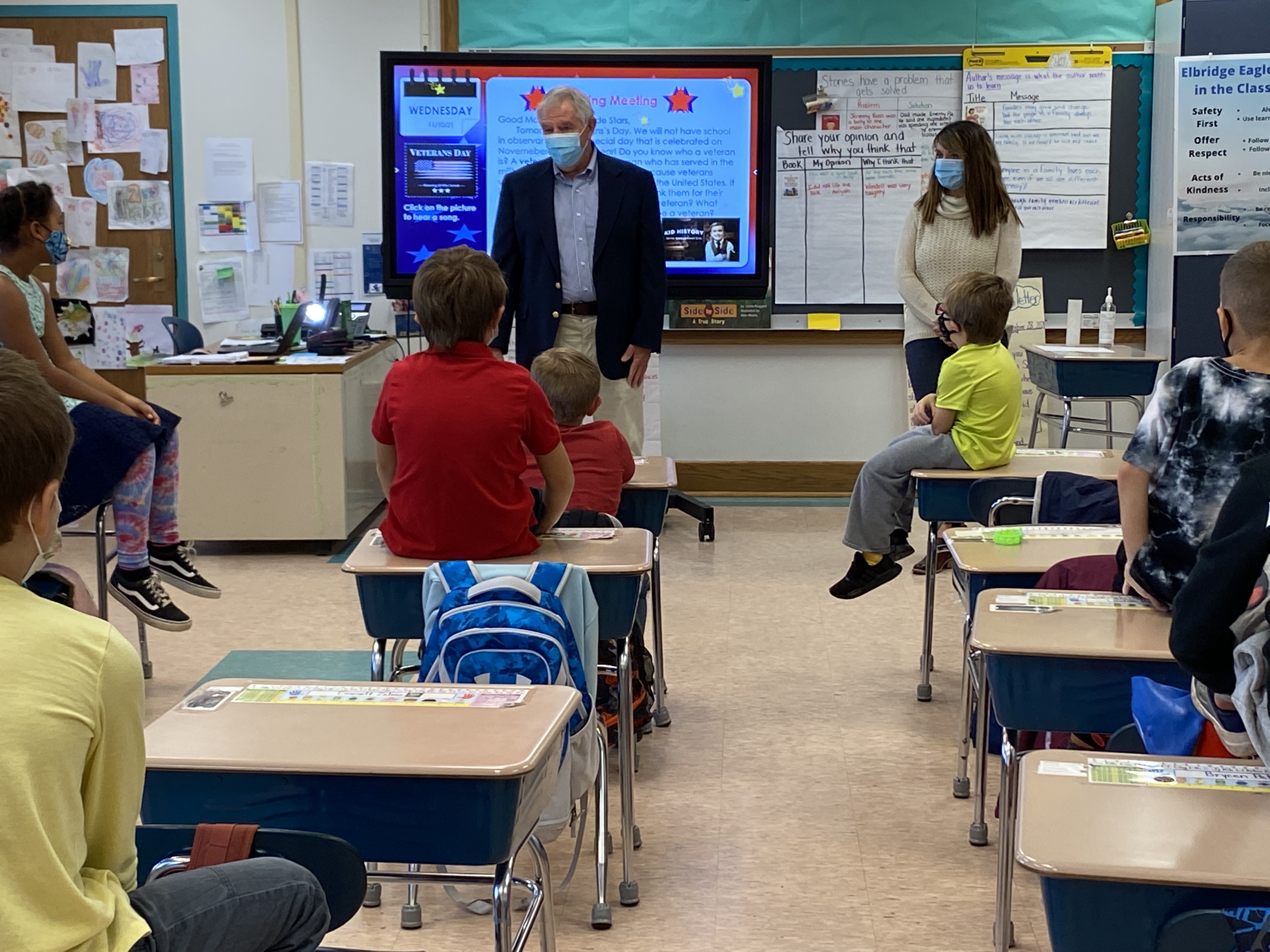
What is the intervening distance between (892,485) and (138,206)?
415cm

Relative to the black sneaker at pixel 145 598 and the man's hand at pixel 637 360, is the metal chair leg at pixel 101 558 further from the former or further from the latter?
the man's hand at pixel 637 360

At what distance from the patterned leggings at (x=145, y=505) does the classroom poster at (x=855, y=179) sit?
335 centimetres

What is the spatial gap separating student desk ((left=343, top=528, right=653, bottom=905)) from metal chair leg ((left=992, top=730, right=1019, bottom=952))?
72 cm

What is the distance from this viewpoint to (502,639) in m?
2.27

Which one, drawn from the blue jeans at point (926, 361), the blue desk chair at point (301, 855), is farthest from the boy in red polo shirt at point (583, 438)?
the blue jeans at point (926, 361)

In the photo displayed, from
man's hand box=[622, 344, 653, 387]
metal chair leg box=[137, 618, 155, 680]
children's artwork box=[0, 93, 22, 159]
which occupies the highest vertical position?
children's artwork box=[0, 93, 22, 159]

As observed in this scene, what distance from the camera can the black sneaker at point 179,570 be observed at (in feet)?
13.4

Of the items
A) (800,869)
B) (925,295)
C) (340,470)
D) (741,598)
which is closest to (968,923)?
(800,869)

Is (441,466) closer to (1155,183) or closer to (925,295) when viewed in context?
(925,295)

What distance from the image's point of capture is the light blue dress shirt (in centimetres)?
470

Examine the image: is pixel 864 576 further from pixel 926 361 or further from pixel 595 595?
pixel 595 595

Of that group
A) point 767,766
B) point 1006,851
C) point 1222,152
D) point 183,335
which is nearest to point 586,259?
point 767,766

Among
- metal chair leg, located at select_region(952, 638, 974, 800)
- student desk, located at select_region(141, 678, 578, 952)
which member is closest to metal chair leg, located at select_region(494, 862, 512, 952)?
student desk, located at select_region(141, 678, 578, 952)

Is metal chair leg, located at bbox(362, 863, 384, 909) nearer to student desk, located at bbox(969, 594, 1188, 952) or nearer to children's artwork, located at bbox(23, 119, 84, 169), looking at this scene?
student desk, located at bbox(969, 594, 1188, 952)
